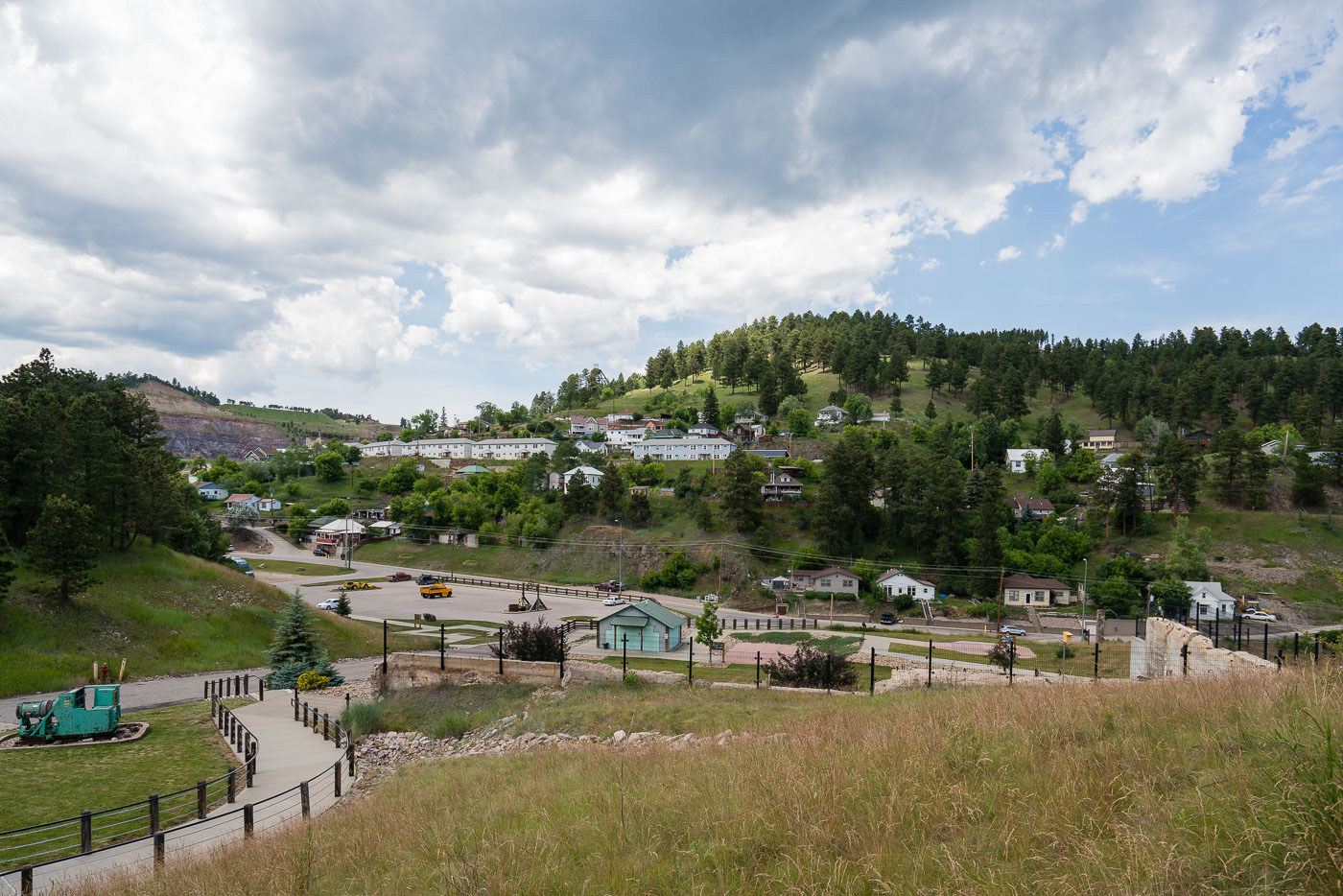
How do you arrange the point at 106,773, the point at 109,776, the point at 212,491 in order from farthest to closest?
the point at 212,491
the point at 106,773
the point at 109,776

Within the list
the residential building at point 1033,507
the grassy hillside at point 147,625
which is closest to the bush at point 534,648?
the grassy hillside at point 147,625

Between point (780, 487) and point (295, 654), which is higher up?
point (780, 487)

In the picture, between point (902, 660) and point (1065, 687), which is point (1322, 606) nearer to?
point (902, 660)

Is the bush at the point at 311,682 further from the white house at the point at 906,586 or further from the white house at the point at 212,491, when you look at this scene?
the white house at the point at 212,491

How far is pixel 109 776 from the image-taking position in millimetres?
14672

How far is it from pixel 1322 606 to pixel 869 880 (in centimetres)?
7394

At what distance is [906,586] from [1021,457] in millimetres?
43369

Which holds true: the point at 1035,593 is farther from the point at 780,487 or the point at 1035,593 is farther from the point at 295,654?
the point at 295,654

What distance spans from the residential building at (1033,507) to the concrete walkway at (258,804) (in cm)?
7394

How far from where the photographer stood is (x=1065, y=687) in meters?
9.45

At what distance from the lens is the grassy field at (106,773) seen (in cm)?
1252

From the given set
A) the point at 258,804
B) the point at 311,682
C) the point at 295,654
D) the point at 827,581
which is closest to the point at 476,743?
the point at 258,804

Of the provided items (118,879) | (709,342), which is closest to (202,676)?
(118,879)

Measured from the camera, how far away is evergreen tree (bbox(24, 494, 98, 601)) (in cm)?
2838
